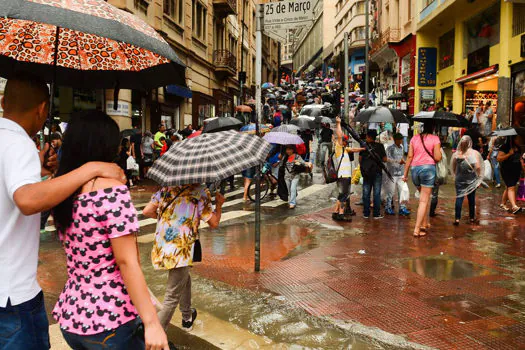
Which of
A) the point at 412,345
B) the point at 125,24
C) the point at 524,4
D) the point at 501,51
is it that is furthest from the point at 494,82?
the point at 125,24

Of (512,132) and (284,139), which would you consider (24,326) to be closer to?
(284,139)

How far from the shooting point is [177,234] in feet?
12.3

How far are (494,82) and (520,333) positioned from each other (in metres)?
19.5

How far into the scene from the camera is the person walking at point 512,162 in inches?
380

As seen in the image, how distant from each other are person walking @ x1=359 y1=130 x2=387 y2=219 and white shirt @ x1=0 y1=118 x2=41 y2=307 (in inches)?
319

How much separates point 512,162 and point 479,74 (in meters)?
12.8

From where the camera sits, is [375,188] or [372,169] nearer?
[372,169]

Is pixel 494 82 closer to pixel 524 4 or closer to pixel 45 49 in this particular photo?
pixel 524 4

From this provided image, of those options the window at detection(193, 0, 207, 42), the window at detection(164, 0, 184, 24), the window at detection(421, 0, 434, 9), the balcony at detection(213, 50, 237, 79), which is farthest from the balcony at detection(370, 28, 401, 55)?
the window at detection(164, 0, 184, 24)

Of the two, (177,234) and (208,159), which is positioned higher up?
(208,159)

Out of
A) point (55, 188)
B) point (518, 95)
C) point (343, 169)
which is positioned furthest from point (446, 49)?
point (55, 188)

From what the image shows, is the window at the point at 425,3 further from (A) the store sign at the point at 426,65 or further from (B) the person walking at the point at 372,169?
(B) the person walking at the point at 372,169

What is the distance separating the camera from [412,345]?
389 cm

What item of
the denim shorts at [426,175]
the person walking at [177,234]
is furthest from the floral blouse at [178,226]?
the denim shorts at [426,175]
